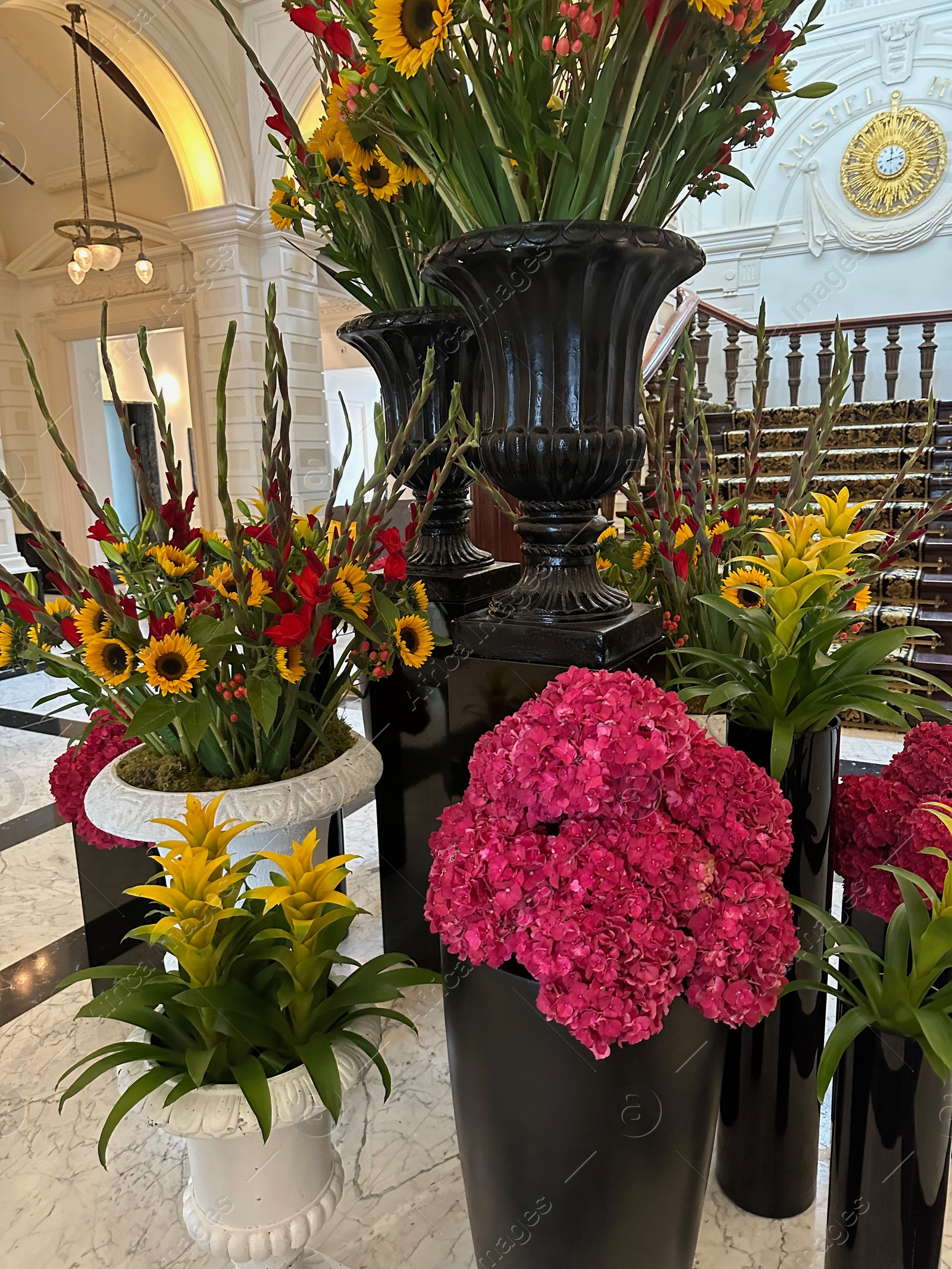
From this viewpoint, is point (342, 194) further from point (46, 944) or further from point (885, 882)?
point (46, 944)

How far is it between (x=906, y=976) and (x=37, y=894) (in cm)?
141

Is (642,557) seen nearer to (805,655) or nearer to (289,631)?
(805,655)

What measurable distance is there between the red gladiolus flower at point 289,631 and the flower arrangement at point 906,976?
1.61 ft

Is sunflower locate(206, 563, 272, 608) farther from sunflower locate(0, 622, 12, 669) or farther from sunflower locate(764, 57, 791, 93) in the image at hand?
sunflower locate(764, 57, 791, 93)

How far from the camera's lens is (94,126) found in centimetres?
658

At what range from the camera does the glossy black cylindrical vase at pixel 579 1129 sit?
572 millimetres

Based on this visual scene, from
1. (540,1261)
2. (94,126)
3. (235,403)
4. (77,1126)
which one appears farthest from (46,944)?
(94,126)

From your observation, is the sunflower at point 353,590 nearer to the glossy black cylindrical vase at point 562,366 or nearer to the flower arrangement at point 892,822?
the glossy black cylindrical vase at point 562,366

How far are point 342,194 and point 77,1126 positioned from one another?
1130 millimetres

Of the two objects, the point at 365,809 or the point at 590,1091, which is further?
the point at 365,809

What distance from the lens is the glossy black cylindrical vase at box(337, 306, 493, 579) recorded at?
3.48 feet

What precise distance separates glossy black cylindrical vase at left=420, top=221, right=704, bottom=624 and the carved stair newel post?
0.18m

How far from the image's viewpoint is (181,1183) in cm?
84

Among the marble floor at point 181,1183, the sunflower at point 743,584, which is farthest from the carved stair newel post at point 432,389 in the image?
the marble floor at point 181,1183
